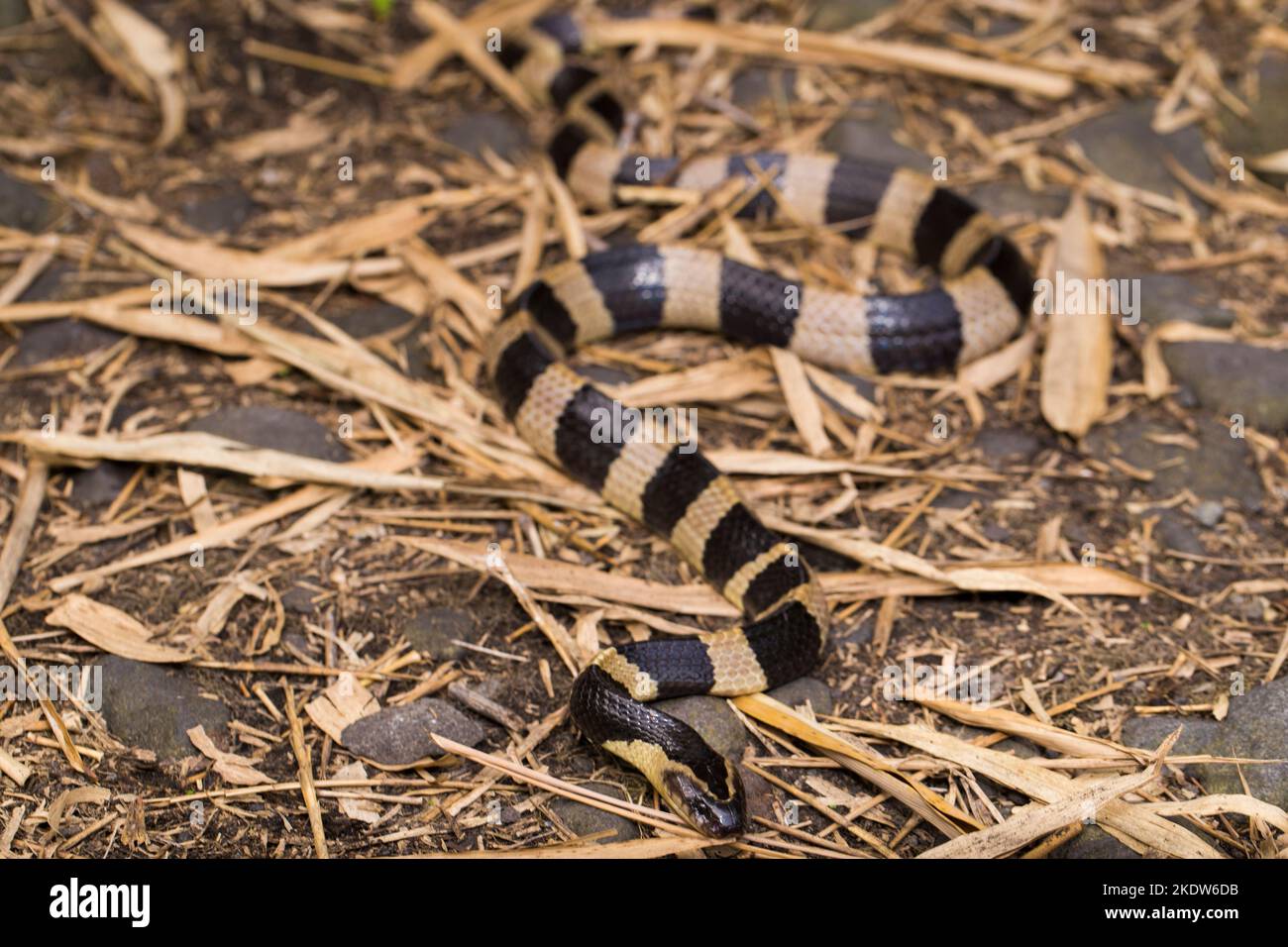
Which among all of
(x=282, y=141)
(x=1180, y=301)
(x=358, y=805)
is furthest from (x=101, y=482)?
(x=1180, y=301)

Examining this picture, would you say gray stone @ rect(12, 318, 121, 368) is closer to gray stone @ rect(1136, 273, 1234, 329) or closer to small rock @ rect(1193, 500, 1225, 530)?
small rock @ rect(1193, 500, 1225, 530)

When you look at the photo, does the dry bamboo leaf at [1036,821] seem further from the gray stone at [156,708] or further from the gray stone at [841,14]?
the gray stone at [841,14]

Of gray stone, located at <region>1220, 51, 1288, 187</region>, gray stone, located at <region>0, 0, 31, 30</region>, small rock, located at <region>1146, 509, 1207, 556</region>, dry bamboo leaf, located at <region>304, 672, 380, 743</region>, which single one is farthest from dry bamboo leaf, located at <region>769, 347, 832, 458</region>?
gray stone, located at <region>0, 0, 31, 30</region>

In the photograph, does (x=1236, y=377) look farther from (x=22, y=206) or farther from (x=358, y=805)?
(x=22, y=206)

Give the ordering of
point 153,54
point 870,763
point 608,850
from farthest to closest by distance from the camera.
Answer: point 153,54 < point 870,763 < point 608,850

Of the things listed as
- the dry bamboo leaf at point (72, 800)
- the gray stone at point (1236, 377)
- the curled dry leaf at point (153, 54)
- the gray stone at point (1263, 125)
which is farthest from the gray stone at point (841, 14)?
the dry bamboo leaf at point (72, 800)
